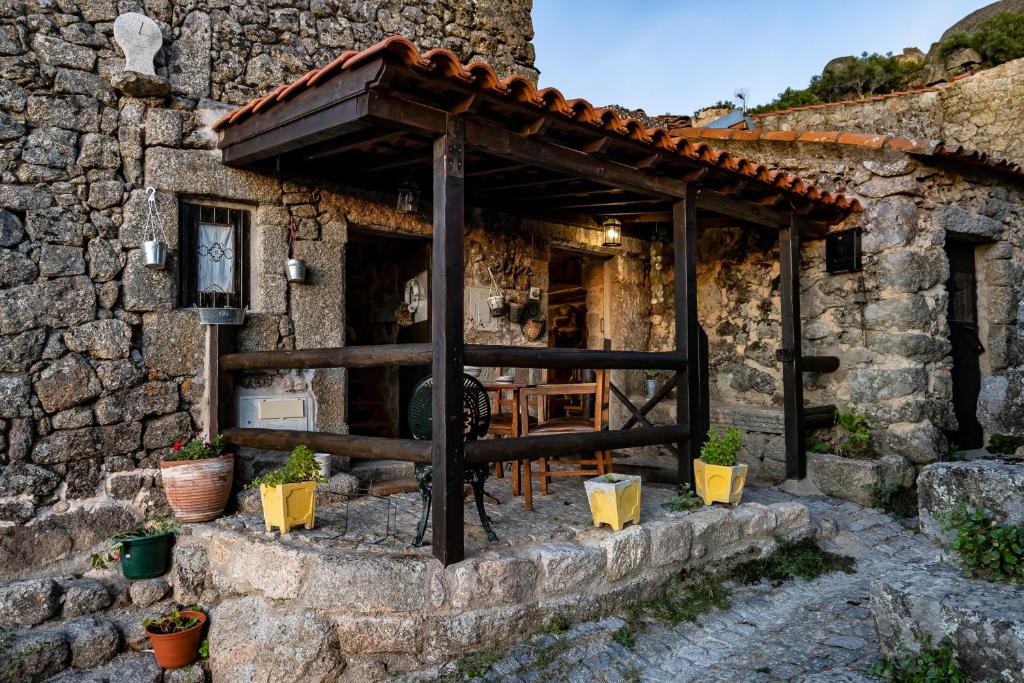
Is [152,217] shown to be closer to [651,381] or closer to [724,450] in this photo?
[724,450]

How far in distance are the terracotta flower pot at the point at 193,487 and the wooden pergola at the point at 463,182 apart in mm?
300

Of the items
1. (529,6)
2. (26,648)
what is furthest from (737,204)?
(26,648)

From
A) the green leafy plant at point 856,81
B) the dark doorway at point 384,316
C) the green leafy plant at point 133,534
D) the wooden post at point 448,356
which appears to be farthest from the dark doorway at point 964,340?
the green leafy plant at point 856,81

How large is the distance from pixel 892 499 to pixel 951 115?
6637 millimetres

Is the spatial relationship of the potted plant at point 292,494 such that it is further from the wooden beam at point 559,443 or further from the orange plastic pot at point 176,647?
the wooden beam at point 559,443

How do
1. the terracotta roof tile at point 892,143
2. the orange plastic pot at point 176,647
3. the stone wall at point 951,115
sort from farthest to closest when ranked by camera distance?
the stone wall at point 951,115 < the terracotta roof tile at point 892,143 < the orange plastic pot at point 176,647

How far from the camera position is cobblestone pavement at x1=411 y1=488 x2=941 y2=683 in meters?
2.89

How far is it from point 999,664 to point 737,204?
146 inches

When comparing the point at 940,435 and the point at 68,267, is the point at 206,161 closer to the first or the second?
the point at 68,267

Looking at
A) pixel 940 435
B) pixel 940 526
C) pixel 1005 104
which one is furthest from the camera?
pixel 1005 104

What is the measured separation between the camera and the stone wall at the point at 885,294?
18.0 feet

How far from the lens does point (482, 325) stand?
5535 mm

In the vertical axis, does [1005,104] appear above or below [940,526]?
above

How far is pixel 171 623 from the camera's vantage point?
11.0 feet
